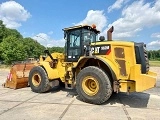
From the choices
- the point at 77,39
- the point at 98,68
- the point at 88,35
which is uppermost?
the point at 88,35

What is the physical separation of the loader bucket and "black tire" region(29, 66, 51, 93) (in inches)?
34.2

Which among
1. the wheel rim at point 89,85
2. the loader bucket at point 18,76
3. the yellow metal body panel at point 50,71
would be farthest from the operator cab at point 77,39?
the loader bucket at point 18,76

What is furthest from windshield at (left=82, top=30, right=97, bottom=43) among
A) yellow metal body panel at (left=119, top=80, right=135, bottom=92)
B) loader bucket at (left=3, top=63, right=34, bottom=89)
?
loader bucket at (left=3, top=63, right=34, bottom=89)

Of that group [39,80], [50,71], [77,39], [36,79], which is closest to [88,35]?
[77,39]

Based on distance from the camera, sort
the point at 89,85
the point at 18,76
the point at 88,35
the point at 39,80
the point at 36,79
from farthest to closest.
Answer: the point at 18,76 → the point at 36,79 → the point at 39,80 → the point at 88,35 → the point at 89,85

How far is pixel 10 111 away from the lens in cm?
586

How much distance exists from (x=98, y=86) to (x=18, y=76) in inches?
173

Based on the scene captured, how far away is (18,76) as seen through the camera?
9.62m

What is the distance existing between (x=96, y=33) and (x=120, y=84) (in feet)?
9.49

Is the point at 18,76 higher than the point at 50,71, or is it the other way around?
the point at 50,71

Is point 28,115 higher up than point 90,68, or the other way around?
point 90,68

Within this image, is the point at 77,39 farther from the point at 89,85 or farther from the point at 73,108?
the point at 73,108

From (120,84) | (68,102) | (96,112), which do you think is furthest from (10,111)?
(120,84)

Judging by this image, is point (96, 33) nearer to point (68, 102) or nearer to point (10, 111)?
point (68, 102)
